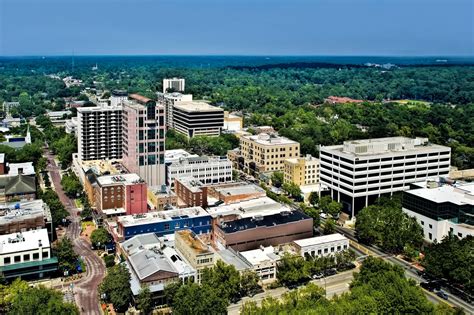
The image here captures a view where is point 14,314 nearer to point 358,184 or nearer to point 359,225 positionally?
point 359,225

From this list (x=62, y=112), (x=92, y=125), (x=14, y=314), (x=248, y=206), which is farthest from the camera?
(x=62, y=112)

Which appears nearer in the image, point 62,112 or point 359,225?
point 359,225

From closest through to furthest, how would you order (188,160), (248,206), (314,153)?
(248,206) → (188,160) → (314,153)

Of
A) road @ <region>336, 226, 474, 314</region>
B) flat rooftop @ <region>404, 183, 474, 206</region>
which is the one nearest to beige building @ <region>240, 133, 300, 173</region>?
road @ <region>336, 226, 474, 314</region>

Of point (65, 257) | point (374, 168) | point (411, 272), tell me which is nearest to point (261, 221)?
point (411, 272)

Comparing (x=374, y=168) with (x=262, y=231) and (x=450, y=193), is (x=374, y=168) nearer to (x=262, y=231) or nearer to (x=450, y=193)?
(x=450, y=193)

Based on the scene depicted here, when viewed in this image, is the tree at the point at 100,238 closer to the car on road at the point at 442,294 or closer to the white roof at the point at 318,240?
the white roof at the point at 318,240

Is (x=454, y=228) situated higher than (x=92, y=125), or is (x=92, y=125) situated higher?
(x=92, y=125)

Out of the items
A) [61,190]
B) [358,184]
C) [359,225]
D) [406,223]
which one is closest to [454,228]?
[406,223]
